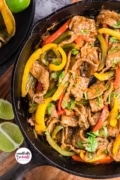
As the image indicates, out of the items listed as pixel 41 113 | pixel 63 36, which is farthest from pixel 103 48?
pixel 41 113

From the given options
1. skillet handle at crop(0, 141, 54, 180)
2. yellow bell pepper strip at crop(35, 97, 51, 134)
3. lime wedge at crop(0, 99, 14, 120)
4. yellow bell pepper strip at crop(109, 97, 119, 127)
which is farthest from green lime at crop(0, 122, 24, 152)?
yellow bell pepper strip at crop(109, 97, 119, 127)

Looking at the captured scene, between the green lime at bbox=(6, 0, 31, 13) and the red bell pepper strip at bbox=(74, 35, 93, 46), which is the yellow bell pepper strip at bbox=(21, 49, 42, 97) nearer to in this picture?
the red bell pepper strip at bbox=(74, 35, 93, 46)

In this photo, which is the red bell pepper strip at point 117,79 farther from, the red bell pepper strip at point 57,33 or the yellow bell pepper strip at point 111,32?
the red bell pepper strip at point 57,33

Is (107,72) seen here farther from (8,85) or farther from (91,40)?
(8,85)

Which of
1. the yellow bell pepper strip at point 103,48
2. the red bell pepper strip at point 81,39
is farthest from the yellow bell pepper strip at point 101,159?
the red bell pepper strip at point 81,39

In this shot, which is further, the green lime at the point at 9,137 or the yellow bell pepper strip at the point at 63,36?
the green lime at the point at 9,137

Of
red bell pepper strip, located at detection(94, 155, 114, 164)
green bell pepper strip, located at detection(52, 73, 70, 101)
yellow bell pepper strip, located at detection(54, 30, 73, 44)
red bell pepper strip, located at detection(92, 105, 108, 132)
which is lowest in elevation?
red bell pepper strip, located at detection(94, 155, 114, 164)
